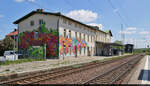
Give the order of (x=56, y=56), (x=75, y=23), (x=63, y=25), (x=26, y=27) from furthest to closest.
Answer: (x=75, y=23)
(x=26, y=27)
(x=63, y=25)
(x=56, y=56)

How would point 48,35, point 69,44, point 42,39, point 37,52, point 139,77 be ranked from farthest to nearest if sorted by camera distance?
point 69,44 < point 42,39 < point 48,35 < point 37,52 < point 139,77

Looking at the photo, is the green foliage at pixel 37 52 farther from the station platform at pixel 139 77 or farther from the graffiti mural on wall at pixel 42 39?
the station platform at pixel 139 77

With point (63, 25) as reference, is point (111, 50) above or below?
below

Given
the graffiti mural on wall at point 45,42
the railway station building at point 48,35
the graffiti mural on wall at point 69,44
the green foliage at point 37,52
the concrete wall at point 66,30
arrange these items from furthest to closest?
the concrete wall at point 66,30
the graffiti mural on wall at point 69,44
the railway station building at point 48,35
the graffiti mural on wall at point 45,42
the green foliage at point 37,52

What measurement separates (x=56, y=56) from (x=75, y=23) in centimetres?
915

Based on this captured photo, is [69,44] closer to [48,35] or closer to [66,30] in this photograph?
[66,30]

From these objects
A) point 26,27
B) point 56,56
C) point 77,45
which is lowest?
point 56,56

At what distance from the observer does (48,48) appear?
81.8 feet

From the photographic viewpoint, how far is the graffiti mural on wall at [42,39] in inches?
964

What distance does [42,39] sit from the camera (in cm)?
2558

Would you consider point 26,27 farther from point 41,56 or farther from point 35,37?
point 41,56

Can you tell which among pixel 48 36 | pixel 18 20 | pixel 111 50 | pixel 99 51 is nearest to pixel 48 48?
pixel 48 36

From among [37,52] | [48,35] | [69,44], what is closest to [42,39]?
[48,35]

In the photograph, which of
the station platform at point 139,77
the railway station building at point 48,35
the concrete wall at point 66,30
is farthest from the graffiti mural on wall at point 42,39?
the station platform at point 139,77
